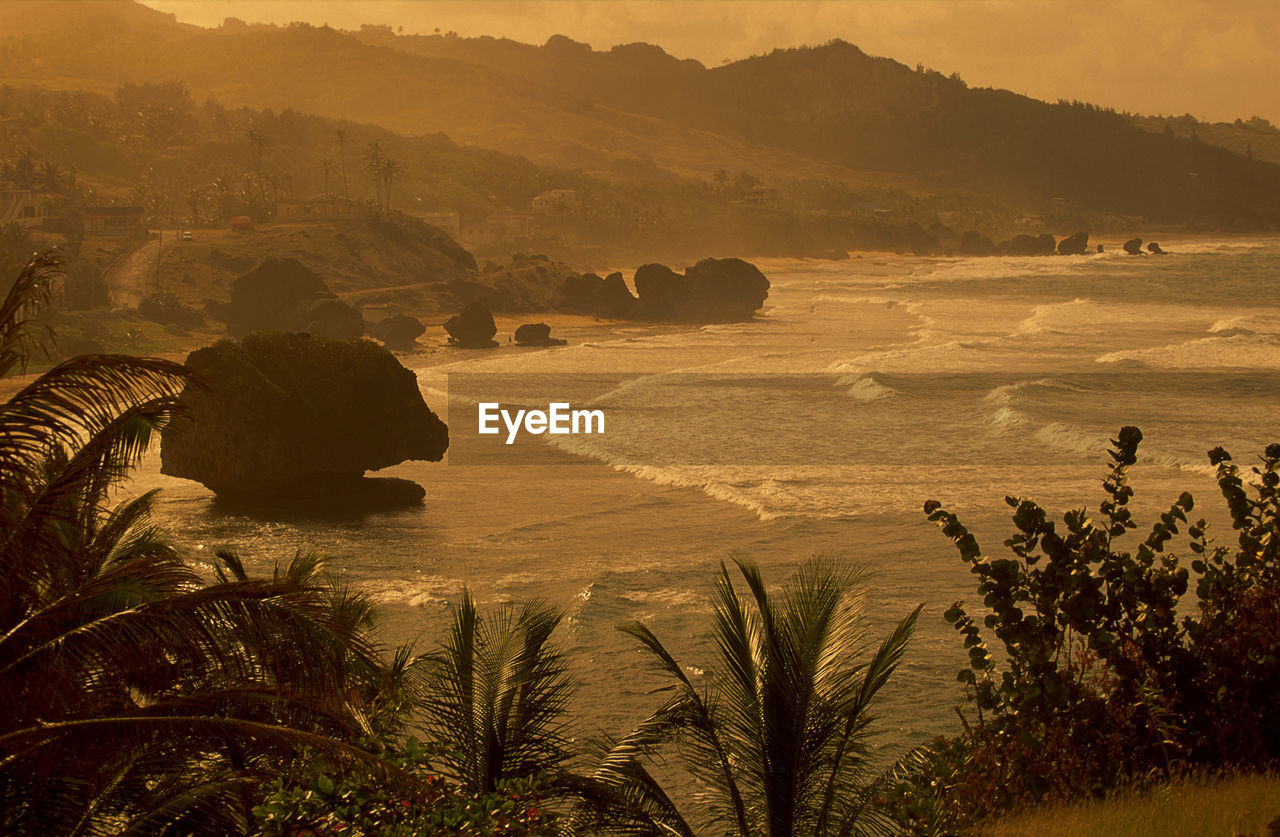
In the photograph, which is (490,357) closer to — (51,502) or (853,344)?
(853,344)

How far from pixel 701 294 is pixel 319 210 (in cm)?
3751

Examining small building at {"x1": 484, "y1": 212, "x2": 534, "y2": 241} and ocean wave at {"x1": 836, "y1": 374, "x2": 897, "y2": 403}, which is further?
small building at {"x1": 484, "y1": 212, "x2": 534, "y2": 241}

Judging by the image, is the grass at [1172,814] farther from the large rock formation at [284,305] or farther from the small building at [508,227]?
the small building at [508,227]

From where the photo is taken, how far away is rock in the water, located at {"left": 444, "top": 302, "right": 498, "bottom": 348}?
204 feet

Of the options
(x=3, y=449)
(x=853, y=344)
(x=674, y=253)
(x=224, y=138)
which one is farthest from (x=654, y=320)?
(x=224, y=138)

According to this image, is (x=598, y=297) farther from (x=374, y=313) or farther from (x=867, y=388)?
(x=867, y=388)

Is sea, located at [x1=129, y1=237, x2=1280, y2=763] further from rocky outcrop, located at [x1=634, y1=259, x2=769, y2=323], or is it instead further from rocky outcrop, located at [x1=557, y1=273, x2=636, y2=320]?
rocky outcrop, located at [x1=557, y1=273, x2=636, y2=320]

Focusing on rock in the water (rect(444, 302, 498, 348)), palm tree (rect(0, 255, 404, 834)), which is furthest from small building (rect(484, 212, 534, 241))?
palm tree (rect(0, 255, 404, 834))

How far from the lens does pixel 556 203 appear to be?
454ft

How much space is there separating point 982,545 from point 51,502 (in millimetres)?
17949

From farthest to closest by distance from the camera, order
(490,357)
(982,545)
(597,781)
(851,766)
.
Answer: (490,357) < (982,545) < (851,766) < (597,781)

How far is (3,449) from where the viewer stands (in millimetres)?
6430
